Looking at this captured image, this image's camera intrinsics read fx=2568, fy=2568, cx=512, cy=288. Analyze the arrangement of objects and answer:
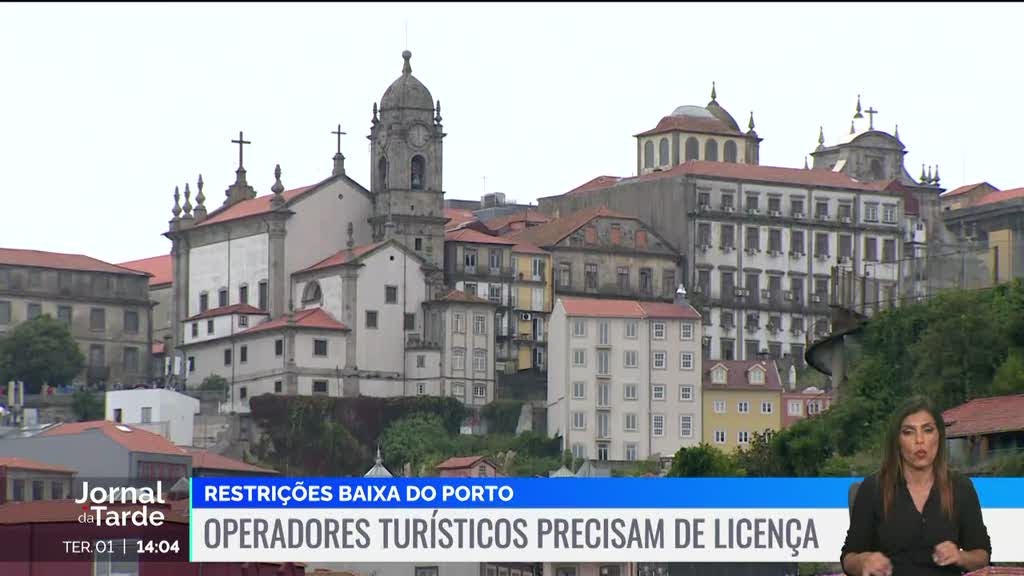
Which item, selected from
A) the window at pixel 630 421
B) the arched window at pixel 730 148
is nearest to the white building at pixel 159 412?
the window at pixel 630 421

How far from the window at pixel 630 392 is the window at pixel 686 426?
2976 mm

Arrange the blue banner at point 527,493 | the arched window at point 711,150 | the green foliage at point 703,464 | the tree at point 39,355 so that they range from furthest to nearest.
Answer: the arched window at point 711,150, the tree at point 39,355, the green foliage at point 703,464, the blue banner at point 527,493

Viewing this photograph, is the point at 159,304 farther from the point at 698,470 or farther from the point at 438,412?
the point at 698,470

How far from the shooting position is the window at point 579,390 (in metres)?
146

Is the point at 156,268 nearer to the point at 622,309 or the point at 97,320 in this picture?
the point at 97,320

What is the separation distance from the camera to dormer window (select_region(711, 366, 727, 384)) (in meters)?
150

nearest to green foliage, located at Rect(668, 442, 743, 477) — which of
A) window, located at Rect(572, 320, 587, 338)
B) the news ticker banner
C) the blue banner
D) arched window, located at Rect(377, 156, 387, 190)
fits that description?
window, located at Rect(572, 320, 587, 338)

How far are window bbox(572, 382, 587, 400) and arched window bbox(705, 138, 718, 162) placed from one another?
45702mm

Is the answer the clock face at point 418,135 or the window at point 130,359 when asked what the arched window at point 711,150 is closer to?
the clock face at point 418,135

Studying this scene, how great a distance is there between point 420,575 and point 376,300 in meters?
48.8

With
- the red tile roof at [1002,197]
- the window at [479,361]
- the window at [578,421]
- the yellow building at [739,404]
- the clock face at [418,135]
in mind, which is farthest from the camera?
the red tile roof at [1002,197]

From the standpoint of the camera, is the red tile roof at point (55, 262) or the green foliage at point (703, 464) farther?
the red tile roof at point (55, 262)

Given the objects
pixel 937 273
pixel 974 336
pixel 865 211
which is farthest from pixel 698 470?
pixel 865 211

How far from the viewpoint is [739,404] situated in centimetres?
14925
